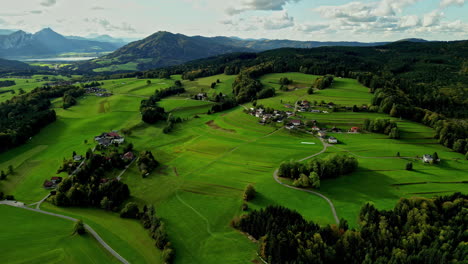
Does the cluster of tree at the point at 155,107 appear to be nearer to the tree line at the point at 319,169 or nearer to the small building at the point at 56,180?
the small building at the point at 56,180

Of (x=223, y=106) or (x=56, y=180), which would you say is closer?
(x=56, y=180)

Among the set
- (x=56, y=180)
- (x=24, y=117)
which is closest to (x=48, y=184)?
(x=56, y=180)

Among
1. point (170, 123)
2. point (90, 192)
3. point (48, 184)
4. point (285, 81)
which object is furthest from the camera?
point (285, 81)

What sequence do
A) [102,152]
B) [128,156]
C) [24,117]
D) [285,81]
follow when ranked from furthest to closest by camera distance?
[285,81], [24,117], [102,152], [128,156]

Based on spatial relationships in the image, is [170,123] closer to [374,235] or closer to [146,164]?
[146,164]

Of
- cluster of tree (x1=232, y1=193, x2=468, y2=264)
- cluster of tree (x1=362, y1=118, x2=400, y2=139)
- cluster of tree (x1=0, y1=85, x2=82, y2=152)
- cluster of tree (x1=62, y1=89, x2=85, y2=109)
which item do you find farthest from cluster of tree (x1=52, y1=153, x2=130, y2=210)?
cluster of tree (x1=62, y1=89, x2=85, y2=109)

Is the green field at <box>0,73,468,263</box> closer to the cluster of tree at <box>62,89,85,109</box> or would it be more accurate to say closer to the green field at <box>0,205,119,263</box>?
the green field at <box>0,205,119,263</box>

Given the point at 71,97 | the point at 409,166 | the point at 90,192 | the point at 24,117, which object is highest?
the point at 71,97
